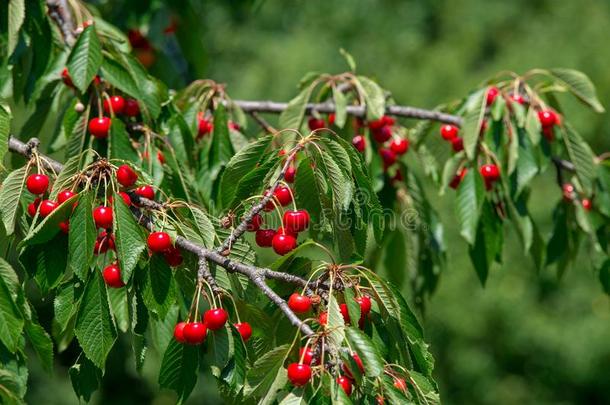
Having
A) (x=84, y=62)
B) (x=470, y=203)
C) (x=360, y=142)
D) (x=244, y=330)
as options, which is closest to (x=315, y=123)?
(x=360, y=142)

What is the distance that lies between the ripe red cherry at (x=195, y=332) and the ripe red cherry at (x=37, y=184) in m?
0.38

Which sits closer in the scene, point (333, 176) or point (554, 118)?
point (333, 176)

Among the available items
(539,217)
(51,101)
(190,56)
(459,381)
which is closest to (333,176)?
(51,101)

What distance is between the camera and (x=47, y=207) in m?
1.54

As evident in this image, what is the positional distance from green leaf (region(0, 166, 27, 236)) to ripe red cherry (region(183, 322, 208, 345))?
372mm

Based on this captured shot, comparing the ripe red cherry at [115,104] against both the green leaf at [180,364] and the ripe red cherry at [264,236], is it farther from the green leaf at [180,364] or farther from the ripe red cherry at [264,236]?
the green leaf at [180,364]

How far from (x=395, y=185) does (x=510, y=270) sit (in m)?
5.69

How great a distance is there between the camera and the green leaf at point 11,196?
1.58m

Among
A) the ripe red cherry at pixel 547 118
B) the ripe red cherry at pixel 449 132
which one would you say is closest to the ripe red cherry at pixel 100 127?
the ripe red cherry at pixel 449 132

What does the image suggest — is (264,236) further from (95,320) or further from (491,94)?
(491,94)

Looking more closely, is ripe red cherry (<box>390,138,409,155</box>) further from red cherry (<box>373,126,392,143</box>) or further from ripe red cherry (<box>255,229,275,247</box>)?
ripe red cherry (<box>255,229,275,247</box>)

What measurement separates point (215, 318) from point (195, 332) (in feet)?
0.14

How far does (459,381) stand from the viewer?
8.54 meters

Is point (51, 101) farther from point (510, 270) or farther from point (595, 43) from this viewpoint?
point (595, 43)
